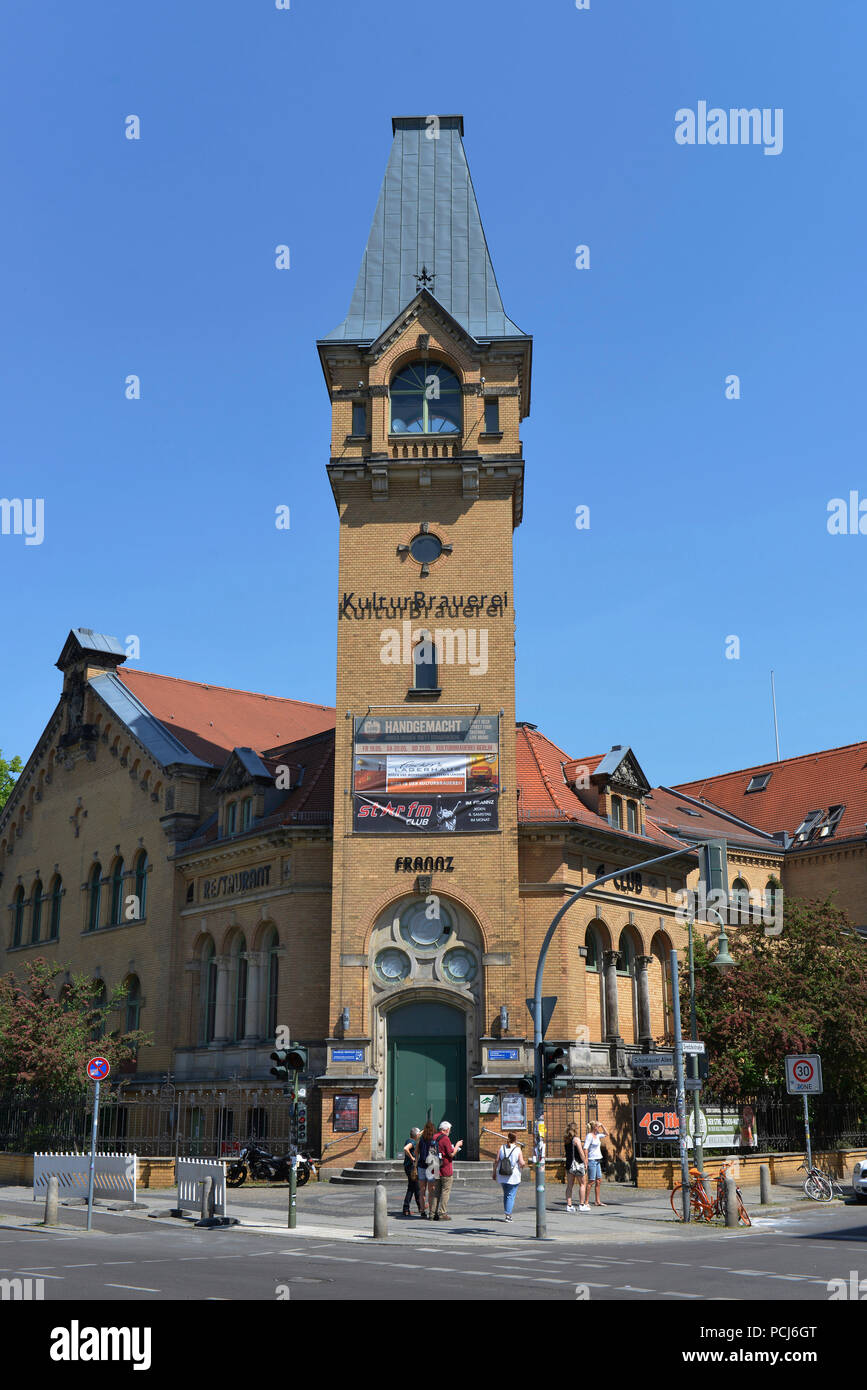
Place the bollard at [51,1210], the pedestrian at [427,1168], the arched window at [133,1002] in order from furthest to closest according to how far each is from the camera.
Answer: the arched window at [133,1002] < the pedestrian at [427,1168] < the bollard at [51,1210]

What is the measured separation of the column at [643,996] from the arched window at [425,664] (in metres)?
10.2

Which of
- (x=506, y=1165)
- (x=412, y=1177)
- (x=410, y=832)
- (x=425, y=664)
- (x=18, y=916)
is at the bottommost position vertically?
(x=412, y=1177)

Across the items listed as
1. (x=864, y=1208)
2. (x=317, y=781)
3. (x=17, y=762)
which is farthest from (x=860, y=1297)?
(x=17, y=762)

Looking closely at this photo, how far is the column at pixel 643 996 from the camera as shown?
3772 centimetres

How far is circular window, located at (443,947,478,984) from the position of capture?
111 ft

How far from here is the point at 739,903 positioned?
50.1 metres

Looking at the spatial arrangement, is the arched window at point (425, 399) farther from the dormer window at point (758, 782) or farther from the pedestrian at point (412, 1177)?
the dormer window at point (758, 782)

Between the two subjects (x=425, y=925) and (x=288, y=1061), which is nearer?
(x=288, y=1061)

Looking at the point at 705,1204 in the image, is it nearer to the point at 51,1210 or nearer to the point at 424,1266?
→ the point at 424,1266

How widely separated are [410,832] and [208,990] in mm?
9644

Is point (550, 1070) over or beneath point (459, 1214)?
over

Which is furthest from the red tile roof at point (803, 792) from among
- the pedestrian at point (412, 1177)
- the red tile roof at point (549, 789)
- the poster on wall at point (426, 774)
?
the pedestrian at point (412, 1177)

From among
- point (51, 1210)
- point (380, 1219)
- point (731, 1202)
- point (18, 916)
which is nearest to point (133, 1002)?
point (18, 916)
